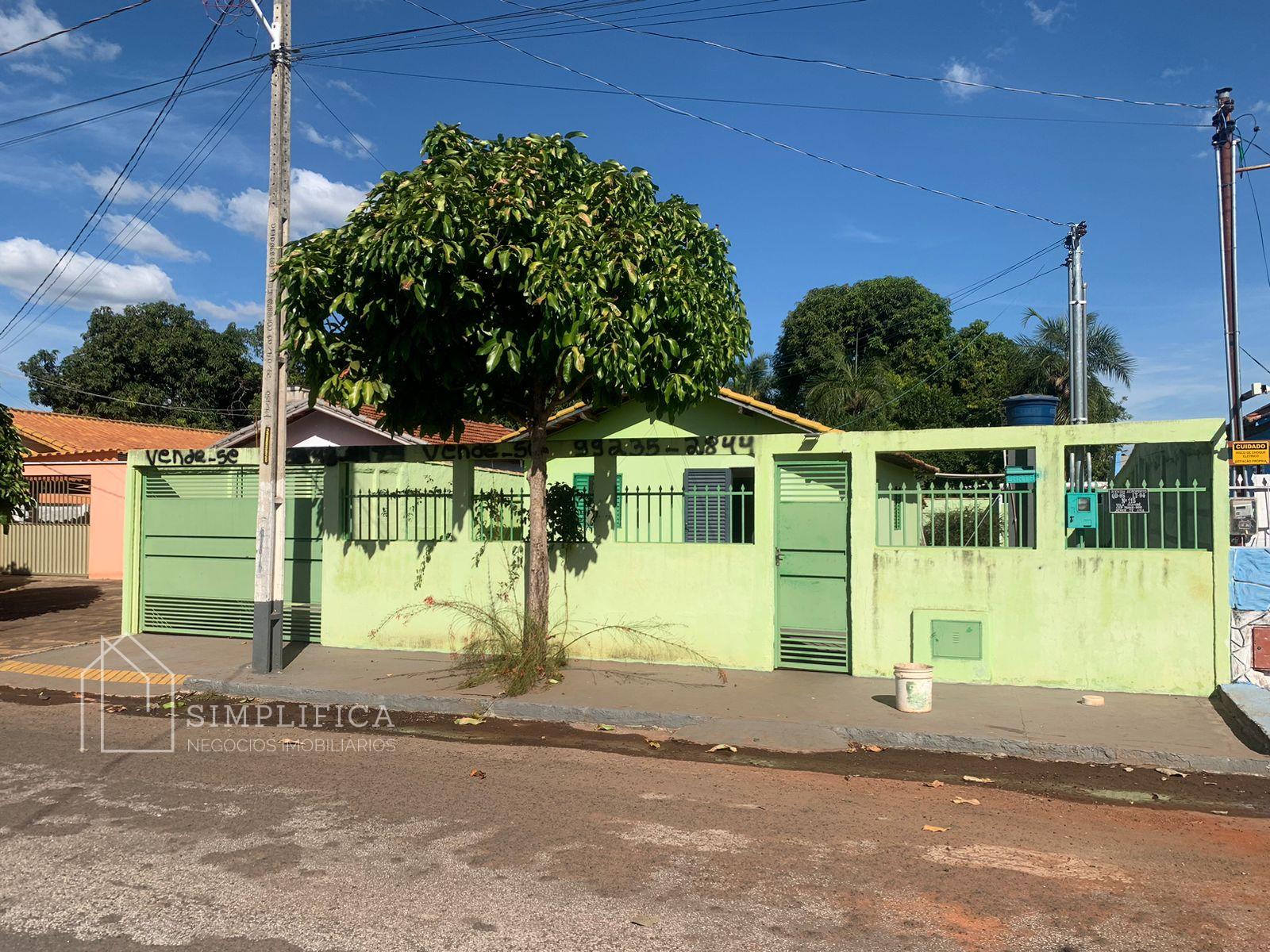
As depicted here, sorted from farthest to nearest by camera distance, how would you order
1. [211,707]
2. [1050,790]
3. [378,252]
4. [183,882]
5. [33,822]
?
[211,707] < [378,252] < [1050,790] < [33,822] < [183,882]

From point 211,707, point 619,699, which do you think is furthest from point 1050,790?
point 211,707

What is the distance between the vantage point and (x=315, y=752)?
677cm

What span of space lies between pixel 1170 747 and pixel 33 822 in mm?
7336

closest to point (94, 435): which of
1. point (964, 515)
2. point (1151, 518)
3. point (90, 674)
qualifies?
point (90, 674)

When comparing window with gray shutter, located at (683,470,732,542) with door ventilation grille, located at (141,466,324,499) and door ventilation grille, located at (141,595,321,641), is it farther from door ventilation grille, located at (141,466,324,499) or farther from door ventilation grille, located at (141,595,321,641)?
door ventilation grille, located at (141,595,321,641)

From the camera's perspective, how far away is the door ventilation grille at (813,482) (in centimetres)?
946

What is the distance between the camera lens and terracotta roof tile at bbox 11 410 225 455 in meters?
23.2

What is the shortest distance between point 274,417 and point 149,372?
37.1 metres

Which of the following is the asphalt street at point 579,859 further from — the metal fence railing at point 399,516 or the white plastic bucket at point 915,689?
the metal fence railing at point 399,516

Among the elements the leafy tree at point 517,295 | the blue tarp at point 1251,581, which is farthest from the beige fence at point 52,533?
the blue tarp at point 1251,581

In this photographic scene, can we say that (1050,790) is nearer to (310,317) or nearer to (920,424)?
(310,317)

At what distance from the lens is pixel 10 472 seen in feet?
42.7

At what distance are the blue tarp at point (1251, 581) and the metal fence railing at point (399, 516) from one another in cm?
775

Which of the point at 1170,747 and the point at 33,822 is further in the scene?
the point at 1170,747
